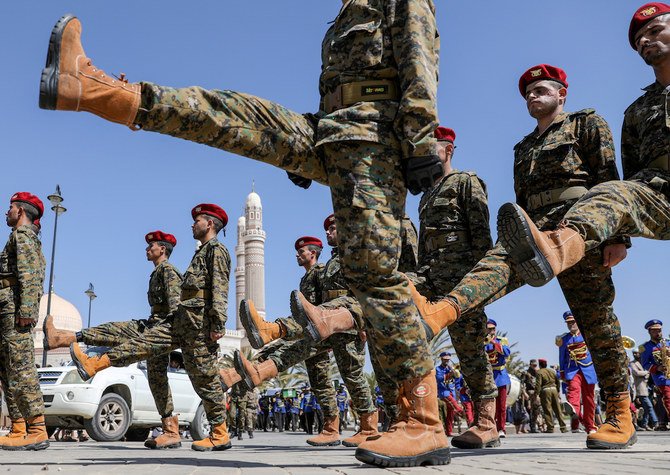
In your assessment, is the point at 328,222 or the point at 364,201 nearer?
the point at 364,201

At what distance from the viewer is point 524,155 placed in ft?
15.5

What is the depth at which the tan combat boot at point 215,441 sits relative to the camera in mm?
6080

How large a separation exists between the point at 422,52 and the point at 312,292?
4.88 meters

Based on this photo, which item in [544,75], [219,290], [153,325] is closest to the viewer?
[544,75]

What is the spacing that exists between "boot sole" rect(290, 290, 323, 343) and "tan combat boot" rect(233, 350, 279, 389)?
1918 millimetres

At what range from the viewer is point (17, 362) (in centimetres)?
627

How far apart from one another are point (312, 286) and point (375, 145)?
15.7ft

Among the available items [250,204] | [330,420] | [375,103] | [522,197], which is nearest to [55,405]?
[330,420]

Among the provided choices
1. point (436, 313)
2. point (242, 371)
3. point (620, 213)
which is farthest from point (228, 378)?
point (620, 213)

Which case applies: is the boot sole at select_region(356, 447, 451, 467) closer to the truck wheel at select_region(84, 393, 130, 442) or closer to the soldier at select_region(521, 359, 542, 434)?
the truck wheel at select_region(84, 393, 130, 442)

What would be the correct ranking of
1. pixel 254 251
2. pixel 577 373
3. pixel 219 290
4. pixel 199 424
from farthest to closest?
pixel 254 251, pixel 199 424, pixel 577 373, pixel 219 290

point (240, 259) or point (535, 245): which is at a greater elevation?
point (240, 259)

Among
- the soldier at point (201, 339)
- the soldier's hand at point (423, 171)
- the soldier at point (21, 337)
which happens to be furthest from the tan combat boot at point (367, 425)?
the soldier's hand at point (423, 171)

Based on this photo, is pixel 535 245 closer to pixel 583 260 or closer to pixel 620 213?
pixel 620 213
